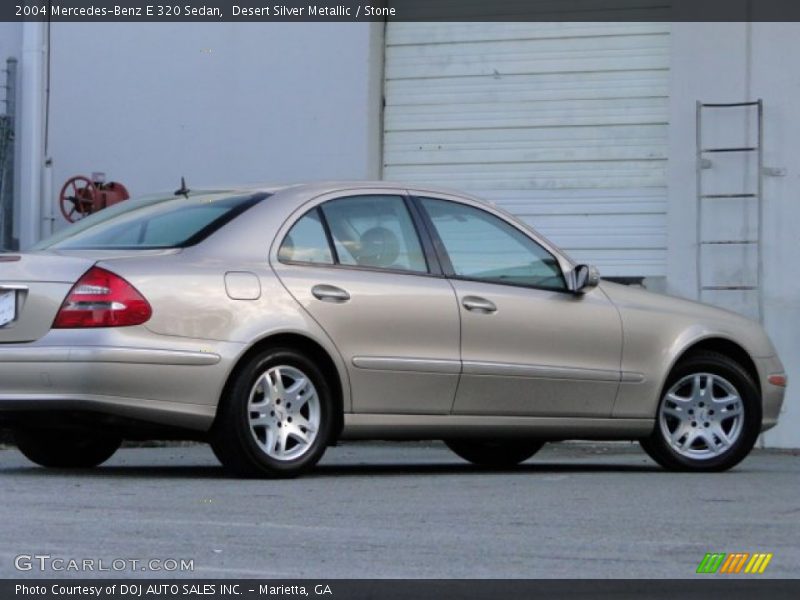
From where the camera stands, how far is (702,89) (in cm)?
1566

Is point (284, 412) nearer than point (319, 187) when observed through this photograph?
Yes

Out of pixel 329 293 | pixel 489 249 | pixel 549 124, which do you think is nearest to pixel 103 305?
pixel 329 293

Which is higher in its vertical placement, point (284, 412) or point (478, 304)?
point (478, 304)

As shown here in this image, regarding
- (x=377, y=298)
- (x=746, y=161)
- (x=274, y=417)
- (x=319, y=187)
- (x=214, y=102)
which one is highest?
(x=214, y=102)

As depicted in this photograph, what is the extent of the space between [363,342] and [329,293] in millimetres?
305

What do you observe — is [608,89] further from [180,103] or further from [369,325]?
[369,325]

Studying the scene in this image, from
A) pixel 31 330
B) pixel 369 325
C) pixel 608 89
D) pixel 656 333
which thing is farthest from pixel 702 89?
pixel 31 330

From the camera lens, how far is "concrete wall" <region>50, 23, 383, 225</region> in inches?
656

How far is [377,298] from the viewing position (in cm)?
902

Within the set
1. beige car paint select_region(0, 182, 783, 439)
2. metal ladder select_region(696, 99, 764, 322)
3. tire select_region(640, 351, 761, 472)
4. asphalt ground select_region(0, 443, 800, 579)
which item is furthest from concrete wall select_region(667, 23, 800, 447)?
asphalt ground select_region(0, 443, 800, 579)

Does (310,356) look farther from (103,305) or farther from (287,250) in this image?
(103,305)

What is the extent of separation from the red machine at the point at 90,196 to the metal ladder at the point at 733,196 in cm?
518

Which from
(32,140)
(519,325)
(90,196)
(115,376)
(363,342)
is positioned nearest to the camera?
(115,376)
